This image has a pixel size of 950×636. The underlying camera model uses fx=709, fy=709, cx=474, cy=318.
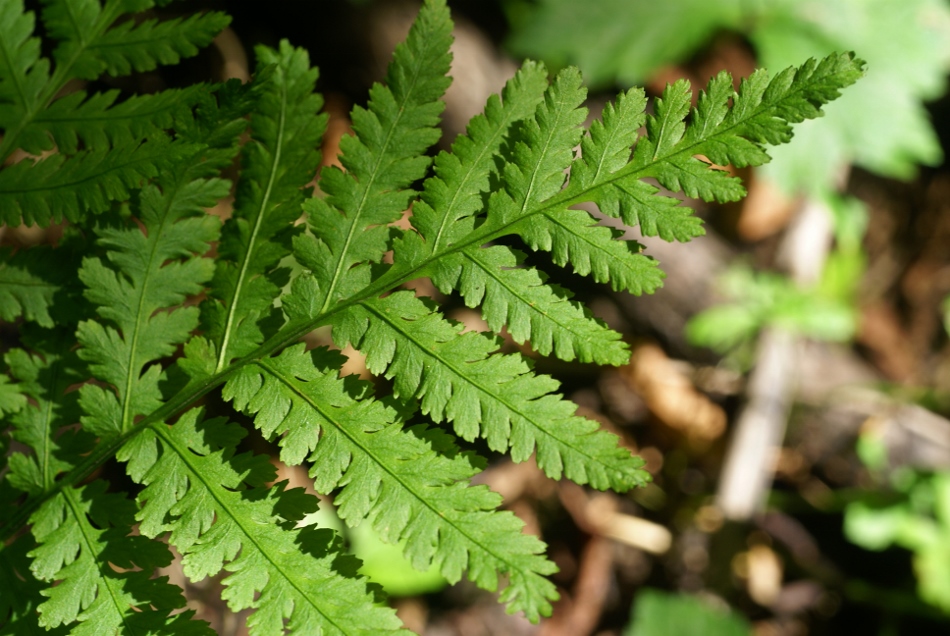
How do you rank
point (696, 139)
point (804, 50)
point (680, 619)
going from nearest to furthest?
1. point (696, 139)
2. point (680, 619)
3. point (804, 50)

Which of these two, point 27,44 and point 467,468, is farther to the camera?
point 27,44

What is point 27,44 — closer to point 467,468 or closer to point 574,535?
point 467,468

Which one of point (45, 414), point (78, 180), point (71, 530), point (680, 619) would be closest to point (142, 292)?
point (78, 180)

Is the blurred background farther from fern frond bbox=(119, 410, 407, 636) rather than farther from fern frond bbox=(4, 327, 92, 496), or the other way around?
fern frond bbox=(119, 410, 407, 636)

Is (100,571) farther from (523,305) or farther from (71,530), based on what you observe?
(523,305)

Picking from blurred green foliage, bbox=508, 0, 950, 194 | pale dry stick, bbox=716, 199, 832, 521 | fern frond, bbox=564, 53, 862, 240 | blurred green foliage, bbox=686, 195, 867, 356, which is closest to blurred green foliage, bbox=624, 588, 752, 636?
pale dry stick, bbox=716, 199, 832, 521

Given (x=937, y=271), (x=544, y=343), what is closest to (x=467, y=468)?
(x=544, y=343)

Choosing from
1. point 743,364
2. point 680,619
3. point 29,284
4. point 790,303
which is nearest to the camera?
point 29,284

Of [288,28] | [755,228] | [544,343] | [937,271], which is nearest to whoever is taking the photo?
[544,343]
